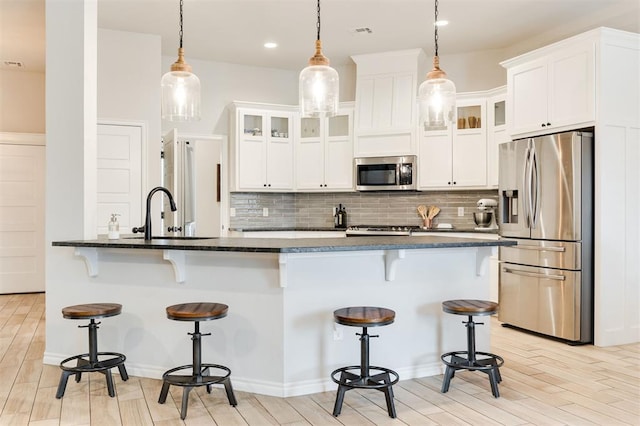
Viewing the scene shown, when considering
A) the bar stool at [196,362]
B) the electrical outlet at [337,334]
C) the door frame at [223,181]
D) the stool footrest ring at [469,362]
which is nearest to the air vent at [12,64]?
the door frame at [223,181]

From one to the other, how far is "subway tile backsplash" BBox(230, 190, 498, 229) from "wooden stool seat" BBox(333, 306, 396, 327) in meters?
3.89

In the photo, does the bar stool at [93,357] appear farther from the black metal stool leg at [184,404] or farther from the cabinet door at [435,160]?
the cabinet door at [435,160]

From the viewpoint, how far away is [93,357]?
11.0 feet

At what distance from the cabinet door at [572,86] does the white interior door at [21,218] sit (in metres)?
6.31

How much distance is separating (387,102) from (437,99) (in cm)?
315

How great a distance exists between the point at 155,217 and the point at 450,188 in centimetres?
344

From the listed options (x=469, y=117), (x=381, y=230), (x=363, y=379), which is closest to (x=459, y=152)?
(x=469, y=117)

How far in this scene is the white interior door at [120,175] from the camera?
5.73 metres

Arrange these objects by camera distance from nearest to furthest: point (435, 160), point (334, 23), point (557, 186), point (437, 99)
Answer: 1. point (437, 99)
2. point (557, 186)
3. point (334, 23)
4. point (435, 160)

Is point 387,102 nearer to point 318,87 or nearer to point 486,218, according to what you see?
point 486,218

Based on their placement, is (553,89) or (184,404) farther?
(553,89)

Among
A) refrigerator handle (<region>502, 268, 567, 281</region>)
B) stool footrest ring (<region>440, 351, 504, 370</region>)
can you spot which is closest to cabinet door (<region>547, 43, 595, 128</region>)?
refrigerator handle (<region>502, 268, 567, 281</region>)

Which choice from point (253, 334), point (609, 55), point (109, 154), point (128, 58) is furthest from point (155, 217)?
point (609, 55)

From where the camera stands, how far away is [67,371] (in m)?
3.23
